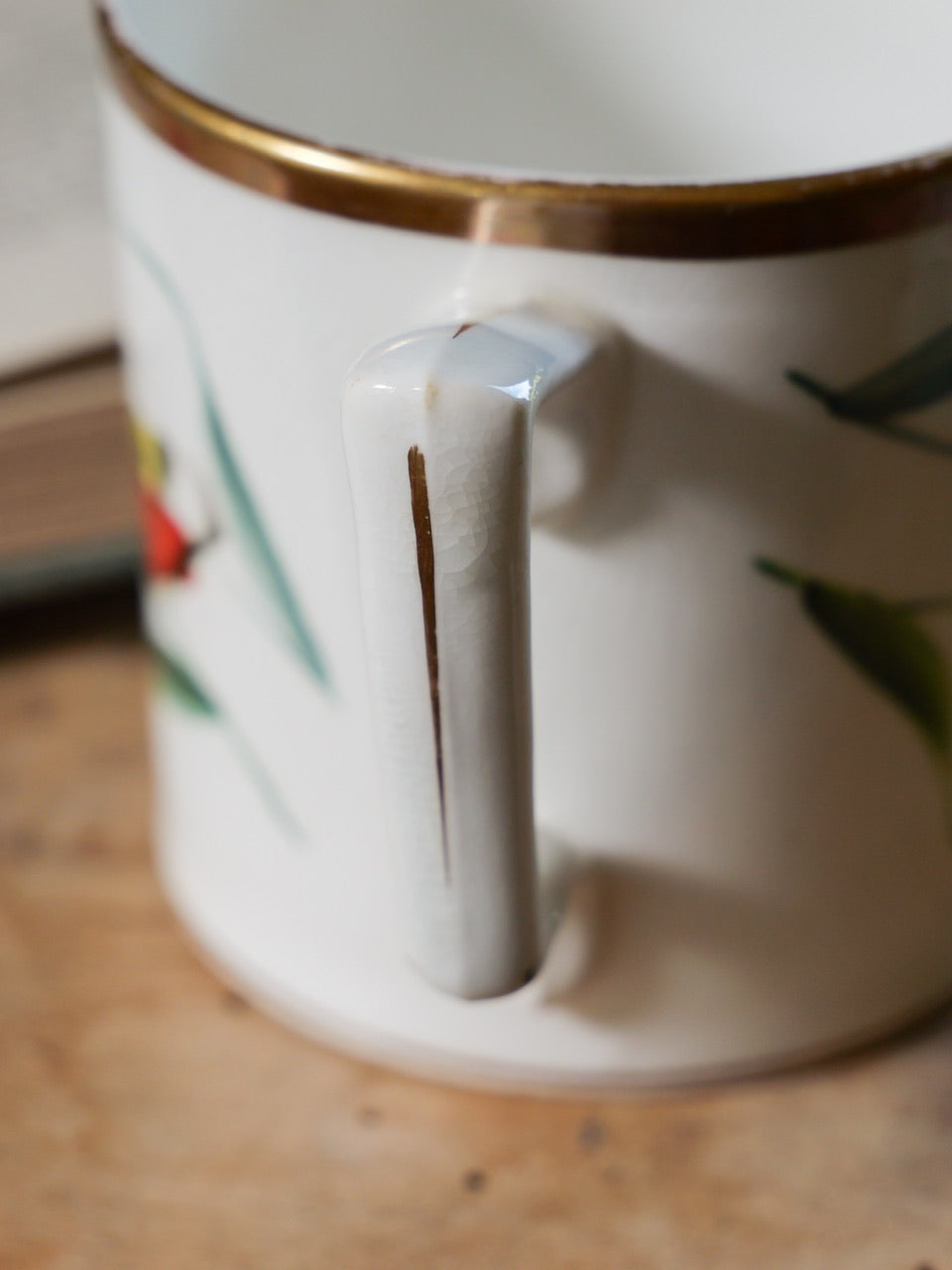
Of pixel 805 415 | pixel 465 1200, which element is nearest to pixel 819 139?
pixel 805 415

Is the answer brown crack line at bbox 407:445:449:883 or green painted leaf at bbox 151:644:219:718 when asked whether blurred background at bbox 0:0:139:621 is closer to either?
green painted leaf at bbox 151:644:219:718

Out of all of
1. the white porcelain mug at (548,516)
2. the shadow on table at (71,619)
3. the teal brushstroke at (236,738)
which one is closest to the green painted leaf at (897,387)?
the white porcelain mug at (548,516)

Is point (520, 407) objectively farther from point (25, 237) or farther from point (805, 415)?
point (25, 237)

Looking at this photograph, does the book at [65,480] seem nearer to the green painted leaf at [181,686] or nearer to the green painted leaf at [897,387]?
the green painted leaf at [181,686]

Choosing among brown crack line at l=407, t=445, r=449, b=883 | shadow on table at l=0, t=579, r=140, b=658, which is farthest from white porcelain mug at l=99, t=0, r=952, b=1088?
shadow on table at l=0, t=579, r=140, b=658

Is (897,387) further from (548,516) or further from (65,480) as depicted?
(65,480)

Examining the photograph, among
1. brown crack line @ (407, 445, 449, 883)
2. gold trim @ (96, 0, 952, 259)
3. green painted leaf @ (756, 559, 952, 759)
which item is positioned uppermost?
gold trim @ (96, 0, 952, 259)
